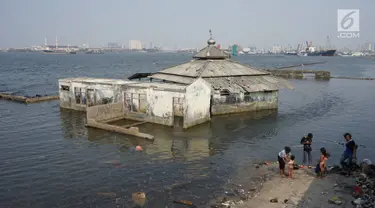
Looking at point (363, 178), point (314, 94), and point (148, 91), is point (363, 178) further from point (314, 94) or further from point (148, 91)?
point (314, 94)

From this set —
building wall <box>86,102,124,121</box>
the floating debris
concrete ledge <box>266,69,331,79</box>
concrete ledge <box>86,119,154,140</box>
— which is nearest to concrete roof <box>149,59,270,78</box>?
building wall <box>86,102,124,121</box>

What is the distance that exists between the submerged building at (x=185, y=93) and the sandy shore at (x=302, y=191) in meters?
11.7

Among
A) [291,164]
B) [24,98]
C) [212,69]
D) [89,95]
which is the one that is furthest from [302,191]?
[24,98]

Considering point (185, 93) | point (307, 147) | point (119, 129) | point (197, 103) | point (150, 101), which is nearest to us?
point (307, 147)

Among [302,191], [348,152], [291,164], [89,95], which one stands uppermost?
[89,95]

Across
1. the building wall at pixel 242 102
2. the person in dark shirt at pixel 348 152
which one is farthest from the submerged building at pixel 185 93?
the person in dark shirt at pixel 348 152

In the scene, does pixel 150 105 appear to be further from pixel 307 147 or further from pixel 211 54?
pixel 307 147

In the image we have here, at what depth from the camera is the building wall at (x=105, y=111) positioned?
89.1ft

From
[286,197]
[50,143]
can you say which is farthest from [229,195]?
[50,143]

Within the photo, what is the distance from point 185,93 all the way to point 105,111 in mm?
7768

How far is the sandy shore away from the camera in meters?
13.3

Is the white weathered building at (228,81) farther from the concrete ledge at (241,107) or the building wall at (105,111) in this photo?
the building wall at (105,111)

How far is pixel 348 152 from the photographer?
16547mm

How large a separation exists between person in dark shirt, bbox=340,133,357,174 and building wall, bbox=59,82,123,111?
19994mm
